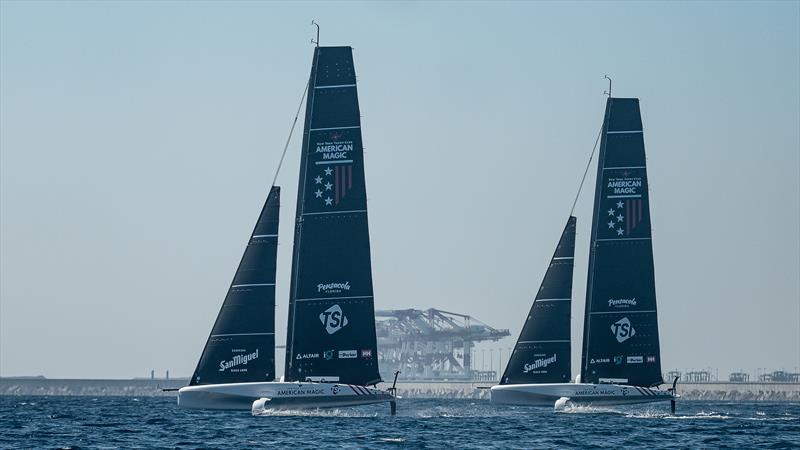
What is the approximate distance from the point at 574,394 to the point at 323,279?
13505 millimetres

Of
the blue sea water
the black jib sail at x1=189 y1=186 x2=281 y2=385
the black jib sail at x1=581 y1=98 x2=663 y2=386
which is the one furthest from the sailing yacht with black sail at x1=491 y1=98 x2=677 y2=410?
the black jib sail at x1=189 y1=186 x2=281 y2=385

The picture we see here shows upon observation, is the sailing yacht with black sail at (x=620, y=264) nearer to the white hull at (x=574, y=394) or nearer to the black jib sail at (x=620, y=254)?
the black jib sail at (x=620, y=254)

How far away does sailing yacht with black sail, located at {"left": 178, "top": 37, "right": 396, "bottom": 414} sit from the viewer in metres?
55.1

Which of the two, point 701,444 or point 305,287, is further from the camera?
point 305,287

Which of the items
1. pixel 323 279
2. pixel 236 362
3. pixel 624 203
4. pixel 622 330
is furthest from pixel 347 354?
pixel 624 203

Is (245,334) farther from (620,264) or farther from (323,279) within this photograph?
(620,264)

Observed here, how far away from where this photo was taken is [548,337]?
6366 cm

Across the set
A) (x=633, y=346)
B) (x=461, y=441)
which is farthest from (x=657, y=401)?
(x=461, y=441)

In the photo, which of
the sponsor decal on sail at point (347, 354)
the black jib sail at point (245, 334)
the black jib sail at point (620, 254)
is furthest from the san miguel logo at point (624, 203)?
the black jib sail at point (245, 334)

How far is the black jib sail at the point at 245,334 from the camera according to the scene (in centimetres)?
5497

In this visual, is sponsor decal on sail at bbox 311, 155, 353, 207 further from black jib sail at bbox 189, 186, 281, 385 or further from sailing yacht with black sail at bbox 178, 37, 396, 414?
black jib sail at bbox 189, 186, 281, 385

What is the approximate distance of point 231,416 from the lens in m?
60.6

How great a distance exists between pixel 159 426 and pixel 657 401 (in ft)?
71.6

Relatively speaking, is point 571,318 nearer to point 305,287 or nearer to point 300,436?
point 305,287
